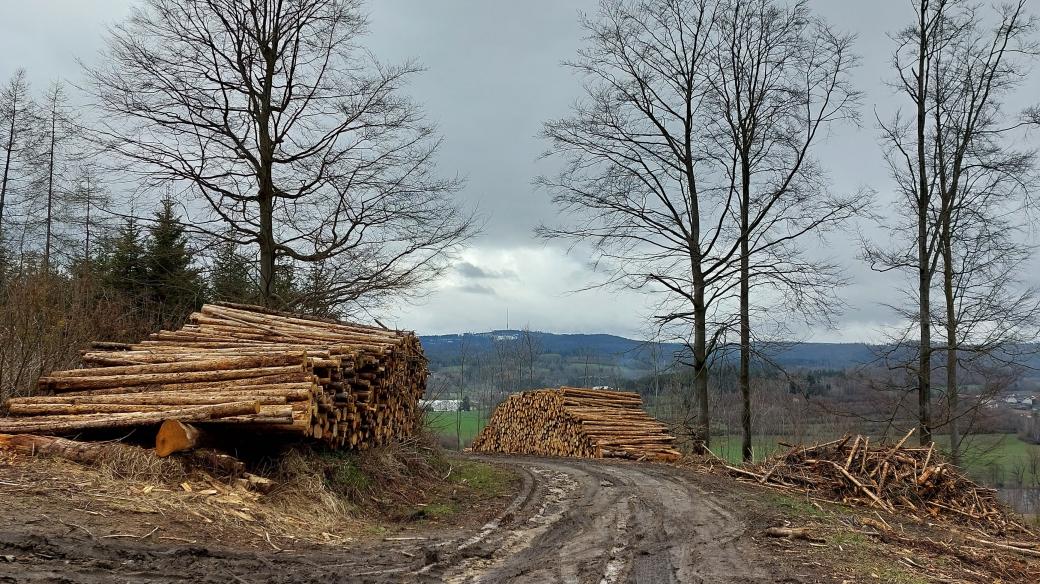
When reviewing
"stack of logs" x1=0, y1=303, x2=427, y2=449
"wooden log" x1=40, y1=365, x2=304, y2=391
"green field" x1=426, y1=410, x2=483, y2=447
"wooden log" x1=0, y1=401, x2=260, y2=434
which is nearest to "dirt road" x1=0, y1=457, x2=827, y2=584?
"wooden log" x1=0, y1=401, x2=260, y2=434

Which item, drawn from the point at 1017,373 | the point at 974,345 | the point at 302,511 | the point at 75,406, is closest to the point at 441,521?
the point at 302,511

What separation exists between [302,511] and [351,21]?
488 inches

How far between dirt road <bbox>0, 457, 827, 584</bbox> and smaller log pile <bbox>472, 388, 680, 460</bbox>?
9.64m

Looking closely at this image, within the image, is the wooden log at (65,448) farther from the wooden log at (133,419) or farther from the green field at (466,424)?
the green field at (466,424)

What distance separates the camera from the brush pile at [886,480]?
11.7 m

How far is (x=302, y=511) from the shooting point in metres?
7.62

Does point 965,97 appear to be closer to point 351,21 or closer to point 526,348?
point 351,21

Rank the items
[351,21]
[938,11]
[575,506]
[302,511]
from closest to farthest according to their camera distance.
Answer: [302,511] → [575,506] → [351,21] → [938,11]

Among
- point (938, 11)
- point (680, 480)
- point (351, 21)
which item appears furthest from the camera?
point (938, 11)

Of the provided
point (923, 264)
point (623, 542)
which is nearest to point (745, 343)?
point (923, 264)

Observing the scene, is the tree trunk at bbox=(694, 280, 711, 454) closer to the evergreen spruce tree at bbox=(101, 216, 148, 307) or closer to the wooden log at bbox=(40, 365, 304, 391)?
the wooden log at bbox=(40, 365, 304, 391)

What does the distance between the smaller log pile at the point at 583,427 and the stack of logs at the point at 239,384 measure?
31.4ft

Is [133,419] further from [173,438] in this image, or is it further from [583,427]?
[583,427]

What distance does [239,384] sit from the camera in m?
8.50
